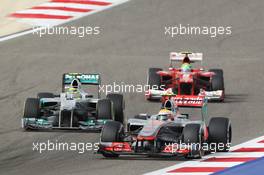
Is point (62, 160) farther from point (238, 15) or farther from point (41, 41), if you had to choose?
point (238, 15)

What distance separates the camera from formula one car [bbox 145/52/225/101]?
2903cm

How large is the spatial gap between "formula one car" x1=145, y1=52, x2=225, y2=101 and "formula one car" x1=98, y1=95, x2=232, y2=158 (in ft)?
21.6

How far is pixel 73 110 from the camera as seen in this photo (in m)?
24.8

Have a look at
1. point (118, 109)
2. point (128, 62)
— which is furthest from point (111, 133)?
point (128, 62)

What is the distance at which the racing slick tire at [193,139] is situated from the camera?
20828 mm

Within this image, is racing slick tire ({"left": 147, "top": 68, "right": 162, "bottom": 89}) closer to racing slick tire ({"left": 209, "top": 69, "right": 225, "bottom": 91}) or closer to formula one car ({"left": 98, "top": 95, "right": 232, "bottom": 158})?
racing slick tire ({"left": 209, "top": 69, "right": 225, "bottom": 91})

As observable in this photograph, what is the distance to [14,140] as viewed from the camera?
2356cm

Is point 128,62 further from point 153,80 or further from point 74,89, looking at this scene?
point 74,89

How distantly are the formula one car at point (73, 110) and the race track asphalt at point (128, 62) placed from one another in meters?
0.30

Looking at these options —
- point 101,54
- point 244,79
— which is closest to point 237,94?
point 244,79

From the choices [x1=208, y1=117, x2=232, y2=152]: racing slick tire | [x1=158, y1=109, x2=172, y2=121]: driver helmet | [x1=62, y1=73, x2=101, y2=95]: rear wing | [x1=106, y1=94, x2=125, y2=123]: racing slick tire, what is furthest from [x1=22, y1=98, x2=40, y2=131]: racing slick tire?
[x1=208, y1=117, x2=232, y2=152]: racing slick tire

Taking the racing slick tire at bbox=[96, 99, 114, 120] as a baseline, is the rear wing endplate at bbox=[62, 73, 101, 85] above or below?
above

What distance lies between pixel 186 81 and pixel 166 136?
7.69 m

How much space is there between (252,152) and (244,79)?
1050 cm
